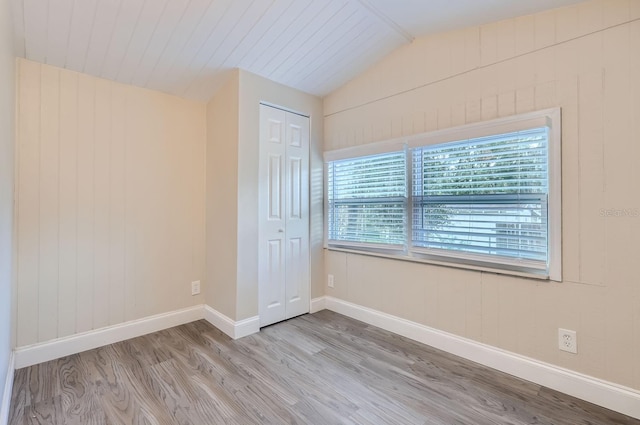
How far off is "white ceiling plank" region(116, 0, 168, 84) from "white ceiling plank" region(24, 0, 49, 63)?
448 millimetres

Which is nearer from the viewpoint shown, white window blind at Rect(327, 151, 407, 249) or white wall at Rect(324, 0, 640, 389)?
white wall at Rect(324, 0, 640, 389)

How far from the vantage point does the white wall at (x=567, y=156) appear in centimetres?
170

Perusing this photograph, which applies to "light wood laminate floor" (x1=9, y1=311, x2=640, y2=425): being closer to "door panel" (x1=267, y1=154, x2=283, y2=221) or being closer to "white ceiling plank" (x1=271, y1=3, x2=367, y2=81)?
"door panel" (x1=267, y1=154, x2=283, y2=221)

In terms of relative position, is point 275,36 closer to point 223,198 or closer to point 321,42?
point 321,42

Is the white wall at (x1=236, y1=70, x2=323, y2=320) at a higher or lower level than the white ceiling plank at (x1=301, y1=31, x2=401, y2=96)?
lower

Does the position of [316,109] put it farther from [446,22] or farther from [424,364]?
[424,364]

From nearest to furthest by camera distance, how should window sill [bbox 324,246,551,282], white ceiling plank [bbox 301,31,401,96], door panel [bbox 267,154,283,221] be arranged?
window sill [bbox 324,246,551,282], white ceiling plank [bbox 301,31,401,96], door panel [bbox 267,154,283,221]

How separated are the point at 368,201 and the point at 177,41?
6.82ft

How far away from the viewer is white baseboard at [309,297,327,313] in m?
3.24

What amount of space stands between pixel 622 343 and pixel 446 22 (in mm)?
2390

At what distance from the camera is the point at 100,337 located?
2441 millimetres

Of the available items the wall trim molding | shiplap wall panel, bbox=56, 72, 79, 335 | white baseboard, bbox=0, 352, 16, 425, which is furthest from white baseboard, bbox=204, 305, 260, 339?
white baseboard, bbox=0, 352, 16, 425

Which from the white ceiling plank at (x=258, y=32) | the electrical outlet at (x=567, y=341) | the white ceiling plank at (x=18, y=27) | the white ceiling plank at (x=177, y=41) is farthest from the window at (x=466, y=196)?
the white ceiling plank at (x=18, y=27)

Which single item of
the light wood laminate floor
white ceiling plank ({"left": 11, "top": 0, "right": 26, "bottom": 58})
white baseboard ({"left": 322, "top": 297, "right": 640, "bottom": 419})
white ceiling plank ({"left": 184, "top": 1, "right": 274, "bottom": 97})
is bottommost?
the light wood laminate floor
